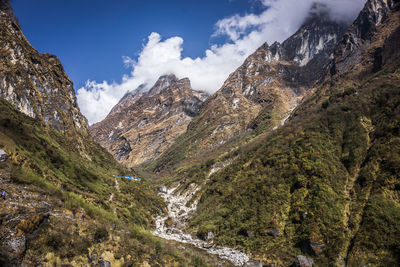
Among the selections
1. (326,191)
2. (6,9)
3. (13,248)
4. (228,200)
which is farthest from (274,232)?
(6,9)

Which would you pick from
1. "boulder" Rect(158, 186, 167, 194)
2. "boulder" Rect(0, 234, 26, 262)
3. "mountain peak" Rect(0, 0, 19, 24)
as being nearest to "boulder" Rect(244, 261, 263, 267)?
"boulder" Rect(0, 234, 26, 262)

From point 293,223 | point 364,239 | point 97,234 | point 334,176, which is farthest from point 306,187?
point 97,234

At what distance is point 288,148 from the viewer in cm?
7212

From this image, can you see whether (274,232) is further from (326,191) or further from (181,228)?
(181,228)

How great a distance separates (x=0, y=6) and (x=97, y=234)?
128 meters

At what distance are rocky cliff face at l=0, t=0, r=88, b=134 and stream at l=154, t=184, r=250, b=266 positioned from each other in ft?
185

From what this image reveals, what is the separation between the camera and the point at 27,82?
85250 millimetres

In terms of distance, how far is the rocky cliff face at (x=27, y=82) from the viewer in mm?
76625

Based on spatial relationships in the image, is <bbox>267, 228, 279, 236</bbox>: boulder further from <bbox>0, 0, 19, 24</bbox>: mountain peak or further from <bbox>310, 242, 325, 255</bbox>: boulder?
<bbox>0, 0, 19, 24</bbox>: mountain peak

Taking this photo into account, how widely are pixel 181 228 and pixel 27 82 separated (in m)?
78.8

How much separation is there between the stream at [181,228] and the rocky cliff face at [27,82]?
56.5 m

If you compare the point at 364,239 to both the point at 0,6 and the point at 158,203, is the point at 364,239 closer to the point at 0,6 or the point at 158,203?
the point at 158,203

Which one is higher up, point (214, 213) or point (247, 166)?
point (247, 166)

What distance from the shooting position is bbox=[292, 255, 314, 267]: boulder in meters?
37.3
